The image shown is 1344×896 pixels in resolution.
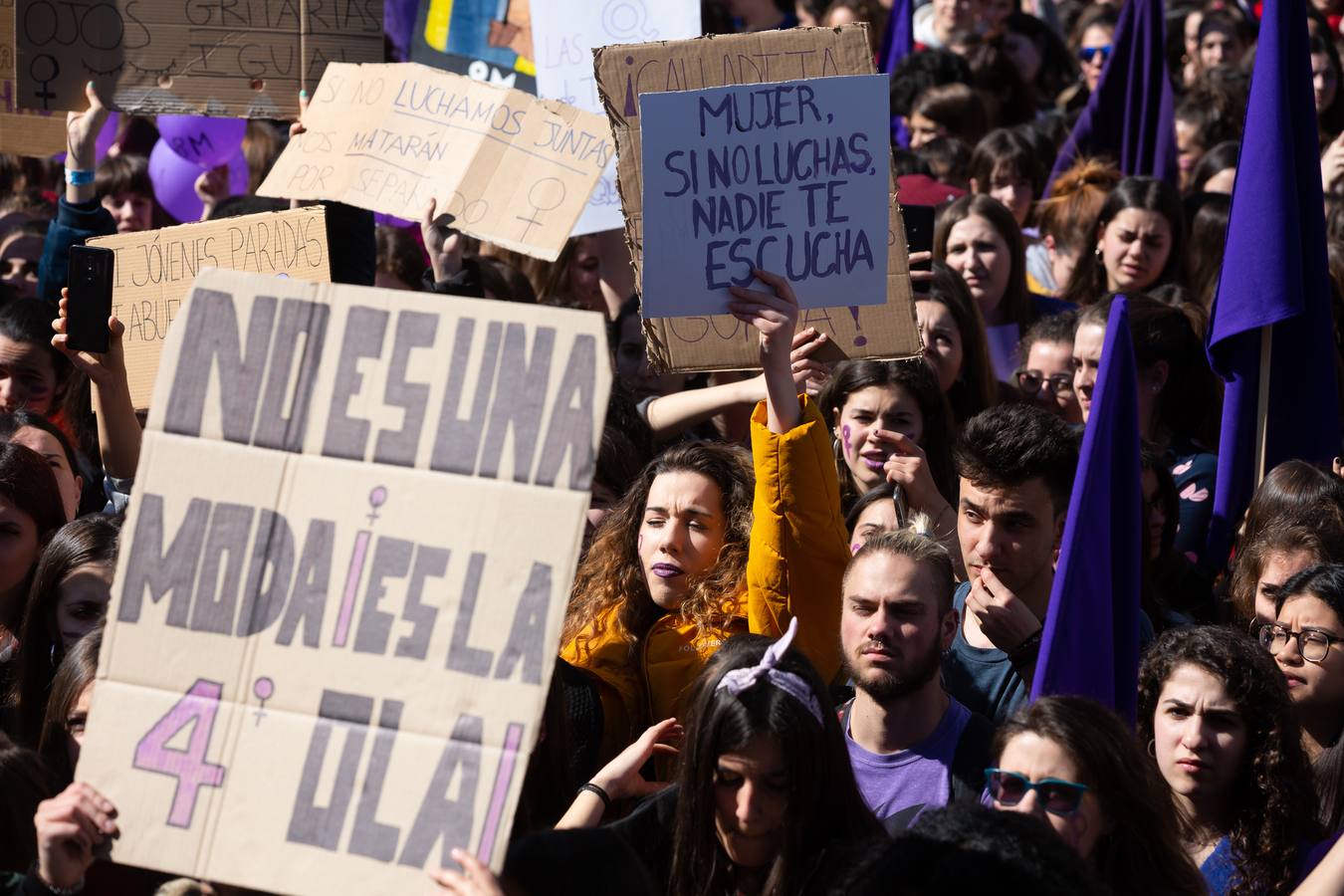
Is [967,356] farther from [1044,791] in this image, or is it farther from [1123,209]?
[1044,791]

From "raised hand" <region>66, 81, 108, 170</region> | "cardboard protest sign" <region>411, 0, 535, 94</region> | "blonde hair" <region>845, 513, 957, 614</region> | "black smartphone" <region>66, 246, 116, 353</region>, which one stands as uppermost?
"cardboard protest sign" <region>411, 0, 535, 94</region>

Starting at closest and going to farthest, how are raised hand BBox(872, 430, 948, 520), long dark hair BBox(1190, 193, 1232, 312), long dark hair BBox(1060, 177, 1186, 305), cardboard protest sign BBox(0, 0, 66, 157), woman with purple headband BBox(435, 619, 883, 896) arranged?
woman with purple headband BBox(435, 619, 883, 896) < raised hand BBox(872, 430, 948, 520) < cardboard protest sign BBox(0, 0, 66, 157) < long dark hair BBox(1060, 177, 1186, 305) < long dark hair BBox(1190, 193, 1232, 312)

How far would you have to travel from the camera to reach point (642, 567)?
452 cm

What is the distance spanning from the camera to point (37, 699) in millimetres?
4219

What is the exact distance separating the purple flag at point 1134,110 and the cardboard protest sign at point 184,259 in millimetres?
4047

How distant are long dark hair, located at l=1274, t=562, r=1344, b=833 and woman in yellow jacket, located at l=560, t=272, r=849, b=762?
1055 millimetres

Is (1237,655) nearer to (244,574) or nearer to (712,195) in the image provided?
(712,195)

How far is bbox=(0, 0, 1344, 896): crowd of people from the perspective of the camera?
3172 millimetres

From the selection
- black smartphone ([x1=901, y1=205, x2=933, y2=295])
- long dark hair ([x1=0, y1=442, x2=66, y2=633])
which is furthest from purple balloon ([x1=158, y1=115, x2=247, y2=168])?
black smartphone ([x1=901, y1=205, x2=933, y2=295])

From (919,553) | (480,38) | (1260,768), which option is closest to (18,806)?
(919,553)

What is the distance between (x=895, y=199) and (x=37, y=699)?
236cm

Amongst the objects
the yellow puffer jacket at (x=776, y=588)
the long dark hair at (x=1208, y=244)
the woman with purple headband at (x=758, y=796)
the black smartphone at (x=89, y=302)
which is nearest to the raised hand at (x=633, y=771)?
the yellow puffer jacket at (x=776, y=588)

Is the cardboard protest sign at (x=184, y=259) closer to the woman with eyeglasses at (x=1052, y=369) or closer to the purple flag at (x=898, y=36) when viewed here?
the woman with eyeglasses at (x=1052, y=369)

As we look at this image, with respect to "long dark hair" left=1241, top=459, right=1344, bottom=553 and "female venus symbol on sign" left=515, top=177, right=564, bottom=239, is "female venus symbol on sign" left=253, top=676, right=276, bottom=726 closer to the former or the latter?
"long dark hair" left=1241, top=459, right=1344, bottom=553
